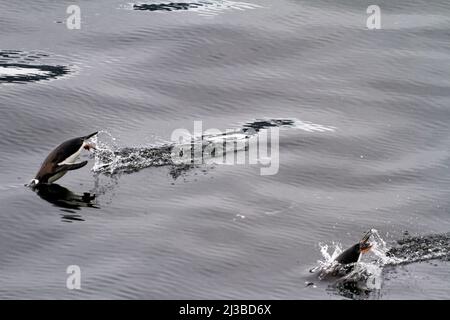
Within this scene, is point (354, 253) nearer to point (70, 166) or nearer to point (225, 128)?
point (70, 166)

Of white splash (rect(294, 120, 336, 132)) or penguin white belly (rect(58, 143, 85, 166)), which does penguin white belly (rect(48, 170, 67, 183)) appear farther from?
white splash (rect(294, 120, 336, 132))

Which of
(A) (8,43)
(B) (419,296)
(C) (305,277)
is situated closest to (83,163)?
(C) (305,277)

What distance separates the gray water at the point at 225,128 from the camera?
28.6 metres

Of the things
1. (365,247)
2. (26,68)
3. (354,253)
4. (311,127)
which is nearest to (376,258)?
(365,247)

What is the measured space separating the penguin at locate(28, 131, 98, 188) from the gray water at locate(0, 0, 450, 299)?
1.54ft

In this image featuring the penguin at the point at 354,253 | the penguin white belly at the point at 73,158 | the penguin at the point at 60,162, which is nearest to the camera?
the penguin at the point at 354,253

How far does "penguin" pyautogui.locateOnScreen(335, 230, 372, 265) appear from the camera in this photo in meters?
28.4

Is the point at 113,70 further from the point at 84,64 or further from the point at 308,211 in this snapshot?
the point at 308,211

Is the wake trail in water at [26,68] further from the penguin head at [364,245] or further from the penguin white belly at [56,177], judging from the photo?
the penguin head at [364,245]

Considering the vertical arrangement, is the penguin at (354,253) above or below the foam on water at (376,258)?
above

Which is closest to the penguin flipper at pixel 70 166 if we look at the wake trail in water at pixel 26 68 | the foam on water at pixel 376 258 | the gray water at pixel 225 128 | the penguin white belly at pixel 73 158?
the penguin white belly at pixel 73 158

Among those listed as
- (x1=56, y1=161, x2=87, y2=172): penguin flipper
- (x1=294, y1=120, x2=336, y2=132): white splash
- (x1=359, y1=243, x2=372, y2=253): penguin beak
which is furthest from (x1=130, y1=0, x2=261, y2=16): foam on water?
(x1=359, y1=243, x2=372, y2=253): penguin beak
